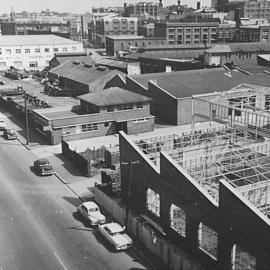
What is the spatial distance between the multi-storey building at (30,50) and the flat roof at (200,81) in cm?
6735

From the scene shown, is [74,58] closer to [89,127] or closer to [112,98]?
[112,98]

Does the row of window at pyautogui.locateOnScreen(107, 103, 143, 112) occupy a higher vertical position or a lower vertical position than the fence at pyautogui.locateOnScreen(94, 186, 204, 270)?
higher

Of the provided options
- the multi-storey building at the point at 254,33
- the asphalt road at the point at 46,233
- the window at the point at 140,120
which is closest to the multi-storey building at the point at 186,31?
the multi-storey building at the point at 254,33

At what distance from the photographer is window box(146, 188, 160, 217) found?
31827 mm

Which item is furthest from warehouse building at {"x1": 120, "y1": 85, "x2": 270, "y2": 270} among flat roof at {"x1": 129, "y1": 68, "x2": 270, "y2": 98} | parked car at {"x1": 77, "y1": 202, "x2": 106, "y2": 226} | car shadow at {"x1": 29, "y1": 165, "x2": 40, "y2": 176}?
flat roof at {"x1": 129, "y1": 68, "x2": 270, "y2": 98}

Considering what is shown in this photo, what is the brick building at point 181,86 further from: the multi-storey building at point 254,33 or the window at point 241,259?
the multi-storey building at point 254,33

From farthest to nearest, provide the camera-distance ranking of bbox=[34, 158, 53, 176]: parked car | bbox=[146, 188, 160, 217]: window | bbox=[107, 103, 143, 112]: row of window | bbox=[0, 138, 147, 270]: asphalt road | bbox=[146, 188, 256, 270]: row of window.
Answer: bbox=[107, 103, 143, 112]: row of window < bbox=[34, 158, 53, 176]: parked car < bbox=[146, 188, 160, 217]: window < bbox=[0, 138, 147, 270]: asphalt road < bbox=[146, 188, 256, 270]: row of window

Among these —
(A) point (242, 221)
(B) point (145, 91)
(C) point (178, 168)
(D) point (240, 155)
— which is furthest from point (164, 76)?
(A) point (242, 221)

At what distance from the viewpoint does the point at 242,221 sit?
22.8 meters

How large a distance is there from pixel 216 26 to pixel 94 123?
111157mm

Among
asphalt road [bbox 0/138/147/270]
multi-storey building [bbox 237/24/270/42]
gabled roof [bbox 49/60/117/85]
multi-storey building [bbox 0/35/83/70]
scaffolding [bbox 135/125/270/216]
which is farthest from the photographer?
multi-storey building [bbox 237/24/270/42]

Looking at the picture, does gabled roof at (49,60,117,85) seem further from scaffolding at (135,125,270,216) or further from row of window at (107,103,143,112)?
scaffolding at (135,125,270,216)

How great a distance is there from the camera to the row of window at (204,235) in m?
24.3

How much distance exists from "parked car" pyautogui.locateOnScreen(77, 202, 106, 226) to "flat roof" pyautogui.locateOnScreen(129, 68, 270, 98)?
31.8 m
